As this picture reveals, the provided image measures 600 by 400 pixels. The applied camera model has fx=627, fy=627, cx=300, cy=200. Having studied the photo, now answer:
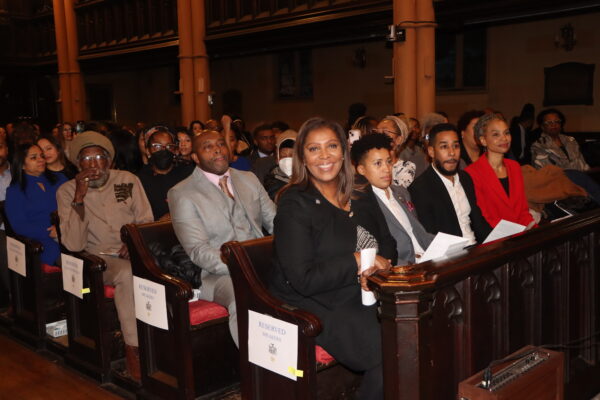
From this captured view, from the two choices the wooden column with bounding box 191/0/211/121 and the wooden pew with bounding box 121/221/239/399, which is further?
the wooden column with bounding box 191/0/211/121

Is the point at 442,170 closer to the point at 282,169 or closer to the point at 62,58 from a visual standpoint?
the point at 282,169

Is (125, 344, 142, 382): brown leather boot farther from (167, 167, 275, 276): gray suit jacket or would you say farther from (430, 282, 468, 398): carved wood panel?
(430, 282, 468, 398): carved wood panel

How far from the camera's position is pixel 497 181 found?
441 cm

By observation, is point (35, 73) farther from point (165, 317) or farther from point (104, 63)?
point (165, 317)

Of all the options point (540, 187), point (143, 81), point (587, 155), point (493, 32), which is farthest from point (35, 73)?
point (540, 187)

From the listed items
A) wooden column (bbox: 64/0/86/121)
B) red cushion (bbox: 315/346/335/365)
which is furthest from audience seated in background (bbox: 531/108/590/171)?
wooden column (bbox: 64/0/86/121)

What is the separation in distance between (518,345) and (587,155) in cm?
756

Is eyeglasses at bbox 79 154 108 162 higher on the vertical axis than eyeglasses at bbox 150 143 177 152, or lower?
lower

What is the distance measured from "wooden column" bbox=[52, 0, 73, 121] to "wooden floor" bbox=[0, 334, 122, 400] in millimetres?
12362

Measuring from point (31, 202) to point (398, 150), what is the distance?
3.10 metres

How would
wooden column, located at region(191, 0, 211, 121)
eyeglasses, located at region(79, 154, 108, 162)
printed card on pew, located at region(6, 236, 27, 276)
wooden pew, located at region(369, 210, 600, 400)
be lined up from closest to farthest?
wooden pew, located at region(369, 210, 600, 400)
eyeglasses, located at region(79, 154, 108, 162)
printed card on pew, located at region(6, 236, 27, 276)
wooden column, located at region(191, 0, 211, 121)

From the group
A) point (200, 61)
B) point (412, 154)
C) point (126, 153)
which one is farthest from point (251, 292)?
point (200, 61)

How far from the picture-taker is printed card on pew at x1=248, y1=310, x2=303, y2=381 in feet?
9.71

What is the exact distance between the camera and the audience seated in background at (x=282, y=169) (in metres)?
4.92
